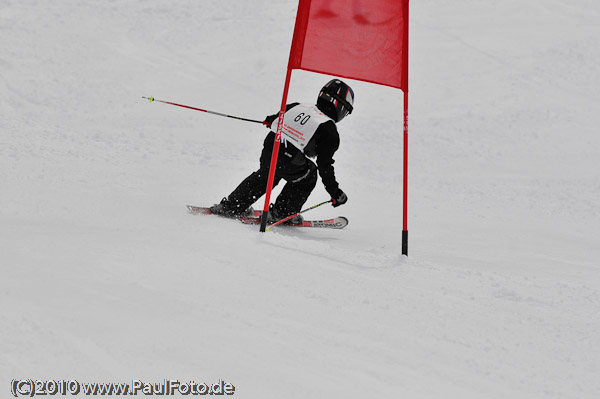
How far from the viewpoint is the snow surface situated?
2.85m

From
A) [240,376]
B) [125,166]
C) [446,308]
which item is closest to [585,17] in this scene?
[125,166]

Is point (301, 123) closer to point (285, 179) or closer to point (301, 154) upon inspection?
point (301, 154)

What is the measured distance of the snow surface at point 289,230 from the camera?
2.85m

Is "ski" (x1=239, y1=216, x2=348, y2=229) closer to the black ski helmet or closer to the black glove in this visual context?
the black glove

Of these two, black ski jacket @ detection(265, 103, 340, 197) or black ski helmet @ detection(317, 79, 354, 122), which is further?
black ski helmet @ detection(317, 79, 354, 122)

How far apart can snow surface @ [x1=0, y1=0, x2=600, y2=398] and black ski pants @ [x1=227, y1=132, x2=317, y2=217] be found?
14.0 inches

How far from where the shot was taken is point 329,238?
605 centimetres

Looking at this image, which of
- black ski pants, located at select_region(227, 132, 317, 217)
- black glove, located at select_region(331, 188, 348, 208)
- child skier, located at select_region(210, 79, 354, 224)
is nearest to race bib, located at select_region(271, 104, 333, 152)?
child skier, located at select_region(210, 79, 354, 224)

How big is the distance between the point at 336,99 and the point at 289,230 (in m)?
1.39

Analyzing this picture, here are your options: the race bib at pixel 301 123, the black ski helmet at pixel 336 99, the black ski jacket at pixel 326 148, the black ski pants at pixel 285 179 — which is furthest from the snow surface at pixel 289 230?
the black ski helmet at pixel 336 99

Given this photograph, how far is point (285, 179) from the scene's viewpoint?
21.0ft

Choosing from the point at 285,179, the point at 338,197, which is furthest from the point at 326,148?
the point at 285,179

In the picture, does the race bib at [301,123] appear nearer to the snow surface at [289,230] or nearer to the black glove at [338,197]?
the black glove at [338,197]

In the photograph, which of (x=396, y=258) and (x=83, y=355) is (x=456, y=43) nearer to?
(x=396, y=258)
